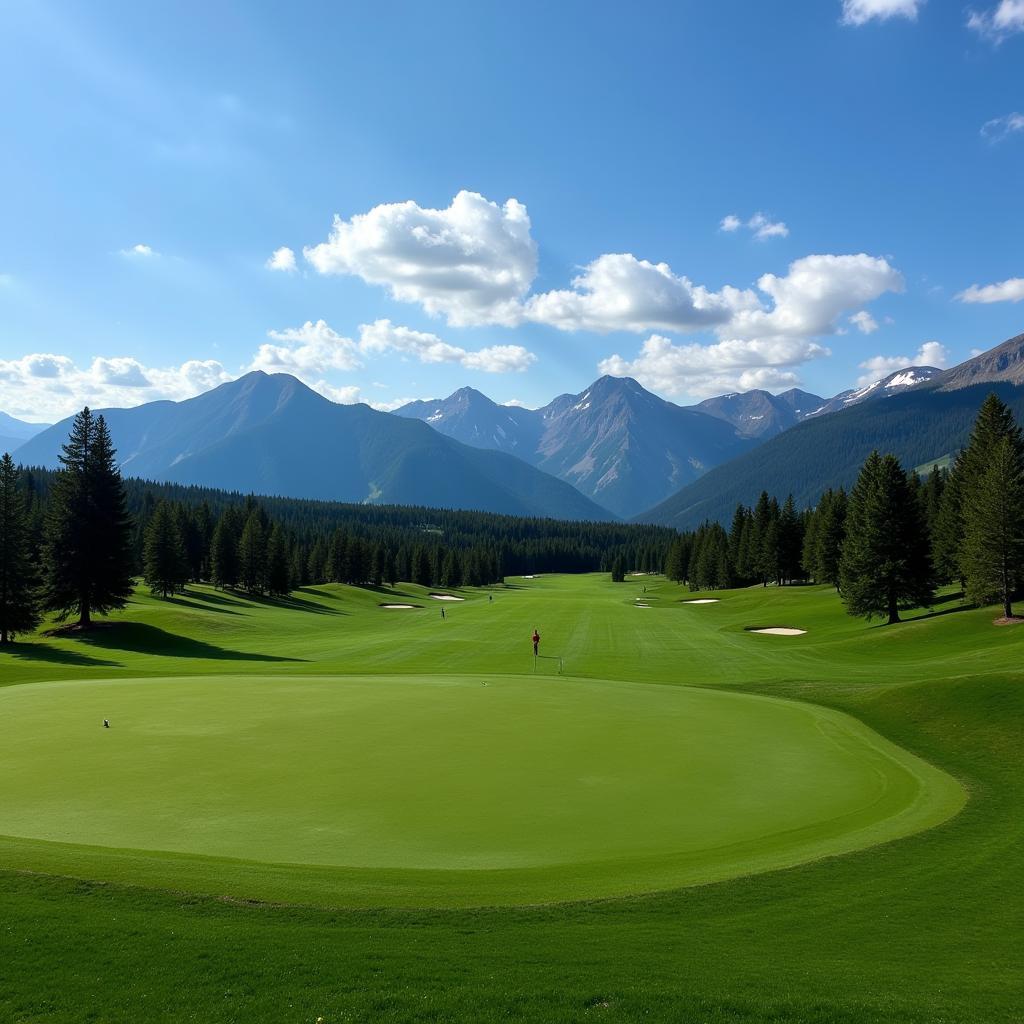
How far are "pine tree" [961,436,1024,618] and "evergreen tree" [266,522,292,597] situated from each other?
270 feet

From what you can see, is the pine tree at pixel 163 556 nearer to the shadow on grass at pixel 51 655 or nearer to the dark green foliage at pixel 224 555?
the dark green foliage at pixel 224 555

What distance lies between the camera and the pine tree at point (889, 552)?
58.4m

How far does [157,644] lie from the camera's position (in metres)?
53.8

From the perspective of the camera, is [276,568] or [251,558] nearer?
[276,568]

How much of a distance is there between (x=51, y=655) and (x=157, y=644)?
8.69 metres

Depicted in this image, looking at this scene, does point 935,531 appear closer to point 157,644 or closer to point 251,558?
point 157,644

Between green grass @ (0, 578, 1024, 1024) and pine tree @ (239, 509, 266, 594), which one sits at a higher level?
pine tree @ (239, 509, 266, 594)

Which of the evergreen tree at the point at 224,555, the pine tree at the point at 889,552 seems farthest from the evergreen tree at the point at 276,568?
the pine tree at the point at 889,552

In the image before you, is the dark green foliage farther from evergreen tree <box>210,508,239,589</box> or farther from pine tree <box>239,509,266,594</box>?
→ pine tree <box>239,509,266,594</box>

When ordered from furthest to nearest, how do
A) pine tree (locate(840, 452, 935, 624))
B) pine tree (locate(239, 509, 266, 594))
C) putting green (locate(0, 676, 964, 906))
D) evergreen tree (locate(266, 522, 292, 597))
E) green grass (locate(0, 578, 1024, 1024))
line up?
1. pine tree (locate(239, 509, 266, 594))
2. evergreen tree (locate(266, 522, 292, 597))
3. pine tree (locate(840, 452, 935, 624))
4. putting green (locate(0, 676, 964, 906))
5. green grass (locate(0, 578, 1024, 1024))

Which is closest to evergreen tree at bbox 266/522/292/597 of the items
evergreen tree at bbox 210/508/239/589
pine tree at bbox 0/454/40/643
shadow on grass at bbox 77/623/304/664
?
evergreen tree at bbox 210/508/239/589

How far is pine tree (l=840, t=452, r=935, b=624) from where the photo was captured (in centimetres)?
5838

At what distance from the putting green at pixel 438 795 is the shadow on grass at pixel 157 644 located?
898 inches

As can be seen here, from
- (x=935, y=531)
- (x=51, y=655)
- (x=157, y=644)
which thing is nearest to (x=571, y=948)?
(x=51, y=655)
